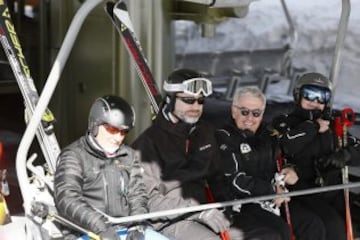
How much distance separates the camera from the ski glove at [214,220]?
3426 mm

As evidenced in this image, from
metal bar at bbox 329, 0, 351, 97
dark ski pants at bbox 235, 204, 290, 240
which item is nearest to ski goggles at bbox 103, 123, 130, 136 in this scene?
dark ski pants at bbox 235, 204, 290, 240

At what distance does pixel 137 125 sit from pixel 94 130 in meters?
2.11

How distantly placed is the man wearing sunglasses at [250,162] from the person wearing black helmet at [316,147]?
0.80 feet

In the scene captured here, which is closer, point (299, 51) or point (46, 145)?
point (46, 145)

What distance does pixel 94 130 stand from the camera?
321 cm

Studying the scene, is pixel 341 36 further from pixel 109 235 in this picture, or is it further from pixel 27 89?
pixel 109 235

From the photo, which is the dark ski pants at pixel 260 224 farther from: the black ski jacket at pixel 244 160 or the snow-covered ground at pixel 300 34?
the snow-covered ground at pixel 300 34

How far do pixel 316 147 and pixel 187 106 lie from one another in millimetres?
1028

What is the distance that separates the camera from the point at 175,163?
3.53 meters

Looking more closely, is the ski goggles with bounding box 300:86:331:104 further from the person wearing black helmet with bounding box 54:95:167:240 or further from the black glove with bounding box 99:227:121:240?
the black glove with bounding box 99:227:121:240

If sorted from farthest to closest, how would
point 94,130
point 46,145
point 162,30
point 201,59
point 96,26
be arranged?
point 201,59
point 96,26
point 162,30
point 46,145
point 94,130

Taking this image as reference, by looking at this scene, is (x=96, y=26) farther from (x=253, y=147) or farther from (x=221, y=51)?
(x=221, y=51)

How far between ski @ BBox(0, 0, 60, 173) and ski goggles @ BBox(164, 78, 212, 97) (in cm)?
66

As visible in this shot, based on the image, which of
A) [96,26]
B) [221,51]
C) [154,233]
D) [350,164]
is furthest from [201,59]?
[154,233]
